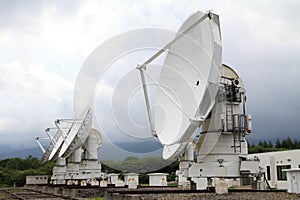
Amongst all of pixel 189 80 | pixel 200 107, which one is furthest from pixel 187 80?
pixel 200 107

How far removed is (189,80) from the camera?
A: 1555 cm

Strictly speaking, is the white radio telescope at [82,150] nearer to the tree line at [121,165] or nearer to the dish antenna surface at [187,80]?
the tree line at [121,165]

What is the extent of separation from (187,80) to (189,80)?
0.55ft

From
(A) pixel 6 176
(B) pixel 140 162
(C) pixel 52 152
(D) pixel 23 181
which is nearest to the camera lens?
(B) pixel 140 162

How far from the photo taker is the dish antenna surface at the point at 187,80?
13.7 meters

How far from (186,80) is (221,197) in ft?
16.5

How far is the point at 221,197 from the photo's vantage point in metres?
12.5

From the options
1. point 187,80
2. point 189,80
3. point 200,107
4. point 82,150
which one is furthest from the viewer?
point 82,150

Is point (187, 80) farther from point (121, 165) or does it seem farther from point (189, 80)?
point (121, 165)

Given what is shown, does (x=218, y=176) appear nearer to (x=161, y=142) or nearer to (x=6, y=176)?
A: (x=161, y=142)

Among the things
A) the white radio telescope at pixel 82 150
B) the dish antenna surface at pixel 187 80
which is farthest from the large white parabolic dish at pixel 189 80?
the white radio telescope at pixel 82 150

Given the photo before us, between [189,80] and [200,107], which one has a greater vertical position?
[189,80]

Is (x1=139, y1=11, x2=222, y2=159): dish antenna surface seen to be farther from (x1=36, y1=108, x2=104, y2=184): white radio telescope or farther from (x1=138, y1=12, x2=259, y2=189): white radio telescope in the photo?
(x1=36, y1=108, x2=104, y2=184): white radio telescope

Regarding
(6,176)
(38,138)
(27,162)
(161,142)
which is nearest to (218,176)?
(161,142)
